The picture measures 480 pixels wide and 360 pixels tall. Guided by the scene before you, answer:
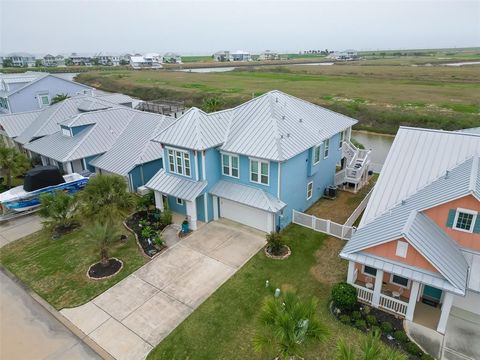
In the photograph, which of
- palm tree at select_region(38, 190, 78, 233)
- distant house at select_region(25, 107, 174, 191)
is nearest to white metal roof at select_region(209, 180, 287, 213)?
distant house at select_region(25, 107, 174, 191)

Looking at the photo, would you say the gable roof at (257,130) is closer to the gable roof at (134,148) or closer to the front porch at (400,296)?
the gable roof at (134,148)

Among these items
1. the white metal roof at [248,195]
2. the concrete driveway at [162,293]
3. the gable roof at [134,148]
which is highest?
the gable roof at [134,148]

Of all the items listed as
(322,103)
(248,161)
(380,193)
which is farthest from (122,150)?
(322,103)

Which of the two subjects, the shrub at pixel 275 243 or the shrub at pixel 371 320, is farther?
the shrub at pixel 275 243

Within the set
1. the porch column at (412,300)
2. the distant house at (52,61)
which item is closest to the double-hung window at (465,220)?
the porch column at (412,300)

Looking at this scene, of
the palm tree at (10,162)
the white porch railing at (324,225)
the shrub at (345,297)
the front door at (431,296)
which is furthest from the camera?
the palm tree at (10,162)

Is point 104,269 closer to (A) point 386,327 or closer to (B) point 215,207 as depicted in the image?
(B) point 215,207
